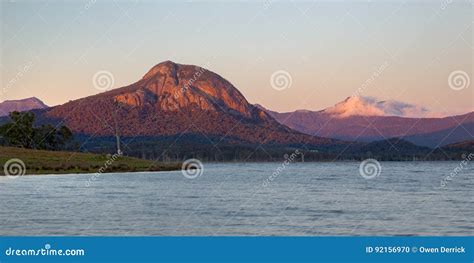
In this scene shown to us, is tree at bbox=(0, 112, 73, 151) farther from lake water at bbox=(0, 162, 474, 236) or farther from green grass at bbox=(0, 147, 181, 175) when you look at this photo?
lake water at bbox=(0, 162, 474, 236)

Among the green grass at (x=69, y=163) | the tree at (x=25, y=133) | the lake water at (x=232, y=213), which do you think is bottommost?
the lake water at (x=232, y=213)

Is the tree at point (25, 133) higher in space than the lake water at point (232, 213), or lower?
higher

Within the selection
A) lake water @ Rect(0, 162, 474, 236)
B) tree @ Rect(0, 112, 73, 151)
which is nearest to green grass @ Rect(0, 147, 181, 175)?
tree @ Rect(0, 112, 73, 151)

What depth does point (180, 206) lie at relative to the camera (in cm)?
4094

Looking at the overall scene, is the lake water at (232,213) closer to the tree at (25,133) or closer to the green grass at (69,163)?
the green grass at (69,163)

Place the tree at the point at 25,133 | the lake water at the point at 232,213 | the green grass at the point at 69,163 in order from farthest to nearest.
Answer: the tree at the point at 25,133 → the green grass at the point at 69,163 → the lake water at the point at 232,213

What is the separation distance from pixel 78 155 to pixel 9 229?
8103 centimetres

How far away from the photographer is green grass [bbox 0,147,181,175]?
295 ft

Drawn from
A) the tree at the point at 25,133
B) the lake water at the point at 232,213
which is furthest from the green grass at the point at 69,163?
the lake water at the point at 232,213

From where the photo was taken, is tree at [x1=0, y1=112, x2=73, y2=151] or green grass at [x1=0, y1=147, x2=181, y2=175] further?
tree at [x1=0, y1=112, x2=73, y2=151]

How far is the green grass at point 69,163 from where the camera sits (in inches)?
3538

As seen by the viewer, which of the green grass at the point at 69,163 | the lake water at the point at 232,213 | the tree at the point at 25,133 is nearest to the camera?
the lake water at the point at 232,213

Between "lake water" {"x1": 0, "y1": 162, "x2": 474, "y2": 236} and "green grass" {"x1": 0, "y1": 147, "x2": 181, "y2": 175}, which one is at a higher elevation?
"green grass" {"x1": 0, "y1": 147, "x2": 181, "y2": 175}
